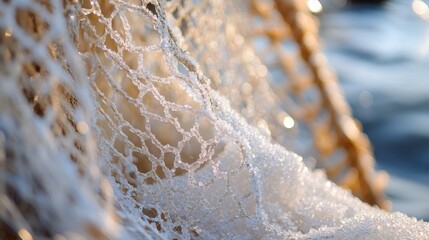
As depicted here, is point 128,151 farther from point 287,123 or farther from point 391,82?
point 391,82

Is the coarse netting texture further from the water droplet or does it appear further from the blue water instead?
the blue water

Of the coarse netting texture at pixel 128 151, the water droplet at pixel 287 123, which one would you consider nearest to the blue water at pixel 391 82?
the water droplet at pixel 287 123

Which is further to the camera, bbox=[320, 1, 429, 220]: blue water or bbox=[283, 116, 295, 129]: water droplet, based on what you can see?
bbox=[320, 1, 429, 220]: blue water

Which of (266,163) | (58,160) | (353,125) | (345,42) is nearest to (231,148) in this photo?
(266,163)

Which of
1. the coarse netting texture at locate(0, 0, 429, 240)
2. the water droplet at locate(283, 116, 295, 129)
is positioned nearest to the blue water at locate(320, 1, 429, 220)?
the water droplet at locate(283, 116, 295, 129)

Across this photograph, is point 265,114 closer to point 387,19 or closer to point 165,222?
point 165,222

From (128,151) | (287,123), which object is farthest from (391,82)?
(128,151)
